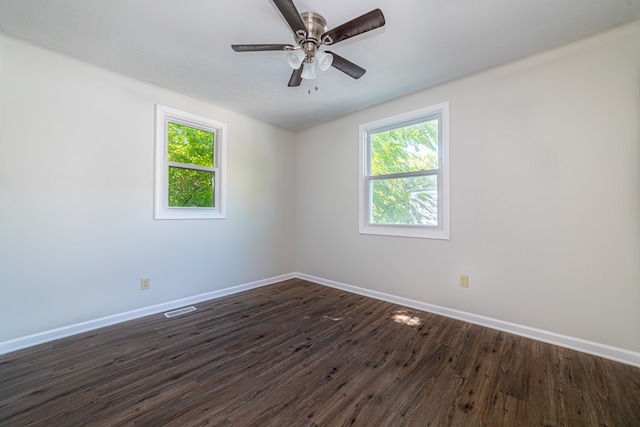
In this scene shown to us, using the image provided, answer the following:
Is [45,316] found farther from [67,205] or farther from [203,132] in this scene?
[203,132]

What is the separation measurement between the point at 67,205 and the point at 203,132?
1617mm

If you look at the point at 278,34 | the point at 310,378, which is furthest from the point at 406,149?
the point at 310,378

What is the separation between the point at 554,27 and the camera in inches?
77.0

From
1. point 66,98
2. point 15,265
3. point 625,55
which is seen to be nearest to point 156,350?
point 15,265

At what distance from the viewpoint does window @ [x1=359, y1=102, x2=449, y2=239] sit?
2863 millimetres

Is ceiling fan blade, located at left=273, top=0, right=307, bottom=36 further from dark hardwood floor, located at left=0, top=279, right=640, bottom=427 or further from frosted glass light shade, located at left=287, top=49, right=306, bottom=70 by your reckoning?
dark hardwood floor, located at left=0, top=279, right=640, bottom=427

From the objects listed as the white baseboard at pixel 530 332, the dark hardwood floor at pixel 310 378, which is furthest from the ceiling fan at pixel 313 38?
the white baseboard at pixel 530 332

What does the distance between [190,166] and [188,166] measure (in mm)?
23

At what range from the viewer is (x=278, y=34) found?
6.77 feet

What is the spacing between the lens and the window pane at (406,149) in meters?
2.97

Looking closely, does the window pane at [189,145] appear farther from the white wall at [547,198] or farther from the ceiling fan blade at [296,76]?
the white wall at [547,198]

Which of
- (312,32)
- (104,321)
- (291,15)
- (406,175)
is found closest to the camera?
(291,15)

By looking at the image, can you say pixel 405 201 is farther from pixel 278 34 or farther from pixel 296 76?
pixel 278 34

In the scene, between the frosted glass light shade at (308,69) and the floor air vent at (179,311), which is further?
the floor air vent at (179,311)
